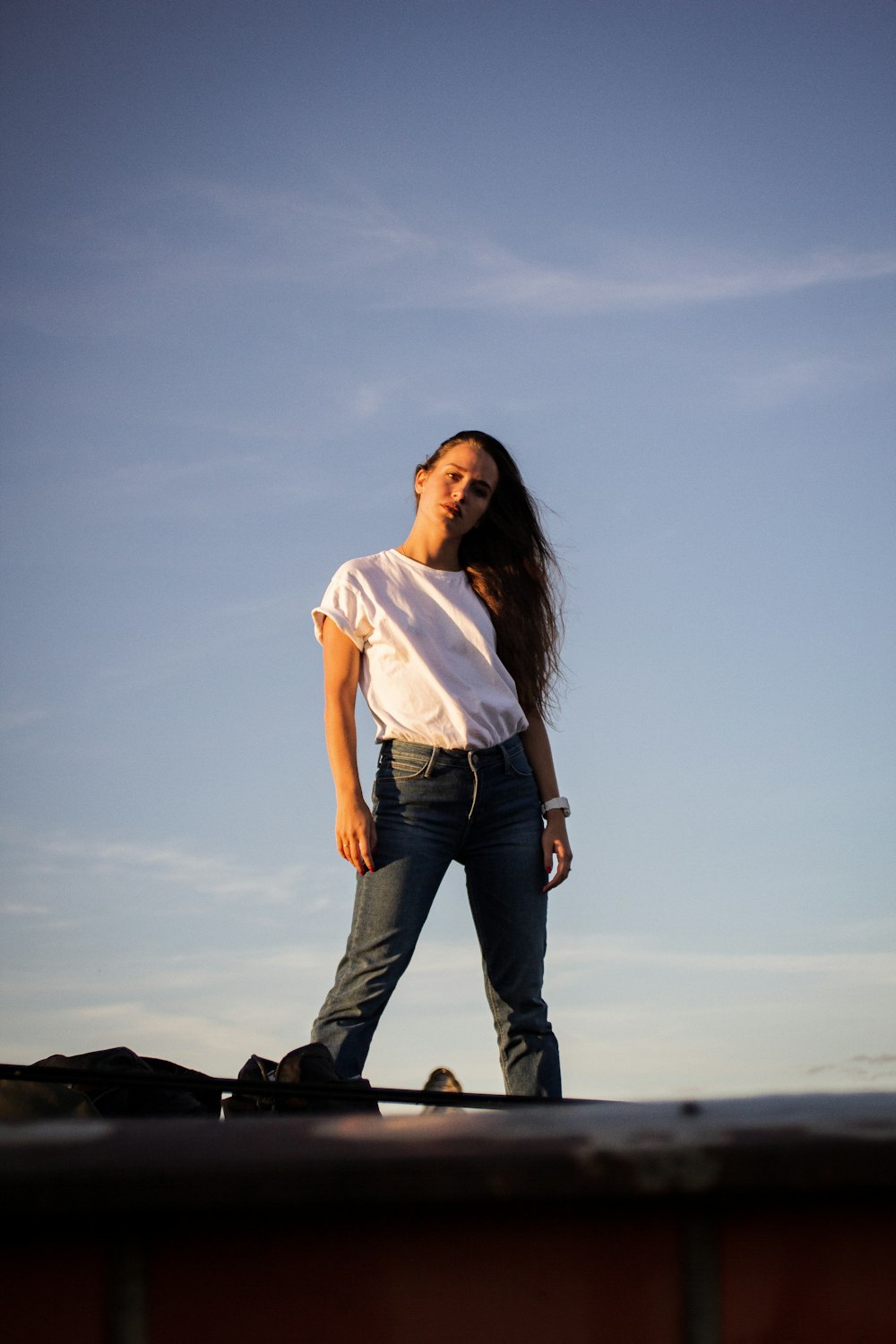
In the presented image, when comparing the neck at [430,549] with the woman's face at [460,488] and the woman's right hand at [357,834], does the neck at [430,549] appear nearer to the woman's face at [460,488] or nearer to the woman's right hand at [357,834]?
the woman's face at [460,488]

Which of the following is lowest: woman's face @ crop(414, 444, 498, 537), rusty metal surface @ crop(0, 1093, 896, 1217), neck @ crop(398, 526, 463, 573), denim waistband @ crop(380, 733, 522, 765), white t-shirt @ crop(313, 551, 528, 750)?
rusty metal surface @ crop(0, 1093, 896, 1217)

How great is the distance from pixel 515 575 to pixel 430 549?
273mm

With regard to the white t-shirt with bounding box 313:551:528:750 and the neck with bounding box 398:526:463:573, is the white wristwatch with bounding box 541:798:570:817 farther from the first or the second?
the neck with bounding box 398:526:463:573

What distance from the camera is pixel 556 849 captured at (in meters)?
3.04

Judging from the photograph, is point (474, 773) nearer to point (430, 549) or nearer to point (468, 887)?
point (468, 887)

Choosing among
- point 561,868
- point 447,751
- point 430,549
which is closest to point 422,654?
point 447,751

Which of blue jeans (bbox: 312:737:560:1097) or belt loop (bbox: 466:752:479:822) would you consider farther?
belt loop (bbox: 466:752:479:822)

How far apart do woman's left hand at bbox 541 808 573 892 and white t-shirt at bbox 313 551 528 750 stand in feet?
0.83

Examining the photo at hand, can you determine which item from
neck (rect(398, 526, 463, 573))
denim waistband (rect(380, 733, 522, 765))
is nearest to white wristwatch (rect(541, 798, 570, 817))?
denim waistband (rect(380, 733, 522, 765))

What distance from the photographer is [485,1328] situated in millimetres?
491

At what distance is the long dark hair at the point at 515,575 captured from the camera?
3.26 meters

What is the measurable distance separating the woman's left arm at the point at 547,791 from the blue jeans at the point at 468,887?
1.2 inches

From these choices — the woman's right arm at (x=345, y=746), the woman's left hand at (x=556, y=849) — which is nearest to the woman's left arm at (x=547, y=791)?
the woman's left hand at (x=556, y=849)

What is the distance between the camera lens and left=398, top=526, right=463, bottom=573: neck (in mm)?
3283
